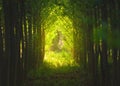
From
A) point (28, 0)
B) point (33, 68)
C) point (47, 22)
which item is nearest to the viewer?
point (28, 0)

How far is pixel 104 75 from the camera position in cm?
1191

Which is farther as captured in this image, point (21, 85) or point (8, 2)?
point (21, 85)

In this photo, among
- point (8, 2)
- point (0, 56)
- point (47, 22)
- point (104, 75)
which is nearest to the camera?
point (0, 56)

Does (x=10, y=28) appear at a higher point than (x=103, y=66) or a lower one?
higher

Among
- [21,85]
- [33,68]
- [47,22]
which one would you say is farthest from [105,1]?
[47,22]

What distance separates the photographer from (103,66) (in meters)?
11.9

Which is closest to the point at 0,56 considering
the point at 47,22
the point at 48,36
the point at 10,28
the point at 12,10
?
the point at 10,28

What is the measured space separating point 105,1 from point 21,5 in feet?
12.5

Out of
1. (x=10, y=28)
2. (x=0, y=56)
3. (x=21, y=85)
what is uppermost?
(x=10, y=28)

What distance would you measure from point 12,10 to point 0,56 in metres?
1.73

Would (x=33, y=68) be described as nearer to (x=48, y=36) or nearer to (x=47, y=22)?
(x=47, y=22)

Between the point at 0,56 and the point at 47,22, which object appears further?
the point at 47,22

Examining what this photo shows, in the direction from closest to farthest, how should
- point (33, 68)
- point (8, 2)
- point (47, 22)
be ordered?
point (8, 2), point (33, 68), point (47, 22)

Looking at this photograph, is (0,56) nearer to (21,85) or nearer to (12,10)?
(12,10)
